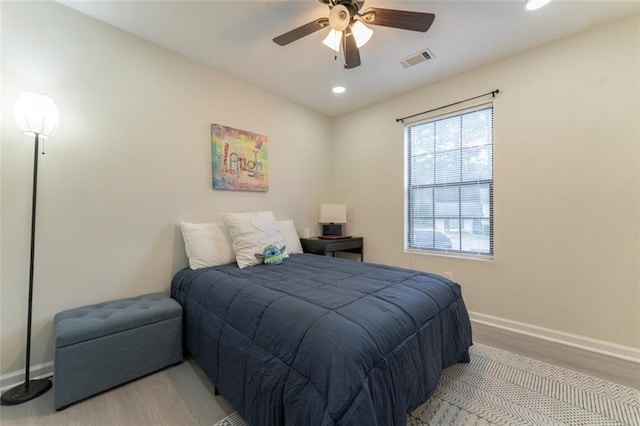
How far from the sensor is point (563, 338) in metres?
2.33

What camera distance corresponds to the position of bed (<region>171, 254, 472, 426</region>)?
1.05 m

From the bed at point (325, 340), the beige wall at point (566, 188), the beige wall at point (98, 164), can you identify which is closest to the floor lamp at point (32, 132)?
the beige wall at point (98, 164)

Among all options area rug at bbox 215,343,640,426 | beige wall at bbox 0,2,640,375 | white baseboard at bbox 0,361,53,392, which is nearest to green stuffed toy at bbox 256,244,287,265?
beige wall at bbox 0,2,640,375

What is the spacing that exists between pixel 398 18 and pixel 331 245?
242cm

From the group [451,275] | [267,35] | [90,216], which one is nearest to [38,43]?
[90,216]

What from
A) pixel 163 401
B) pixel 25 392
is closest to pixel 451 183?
pixel 163 401

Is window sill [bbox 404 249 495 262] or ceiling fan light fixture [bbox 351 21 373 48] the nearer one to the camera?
ceiling fan light fixture [bbox 351 21 373 48]

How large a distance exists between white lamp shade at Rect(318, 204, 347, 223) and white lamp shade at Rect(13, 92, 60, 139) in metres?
2.80

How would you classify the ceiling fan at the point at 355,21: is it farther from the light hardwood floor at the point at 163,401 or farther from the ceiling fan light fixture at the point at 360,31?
the light hardwood floor at the point at 163,401

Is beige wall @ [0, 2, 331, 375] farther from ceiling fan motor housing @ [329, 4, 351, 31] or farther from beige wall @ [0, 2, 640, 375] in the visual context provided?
ceiling fan motor housing @ [329, 4, 351, 31]

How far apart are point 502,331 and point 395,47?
2926 mm

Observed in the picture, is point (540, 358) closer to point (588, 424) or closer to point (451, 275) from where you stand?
point (588, 424)

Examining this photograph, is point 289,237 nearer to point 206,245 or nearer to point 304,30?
point 206,245

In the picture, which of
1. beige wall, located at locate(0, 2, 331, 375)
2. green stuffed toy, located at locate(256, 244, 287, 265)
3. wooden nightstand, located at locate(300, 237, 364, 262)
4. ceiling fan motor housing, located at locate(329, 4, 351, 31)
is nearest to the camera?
ceiling fan motor housing, located at locate(329, 4, 351, 31)
